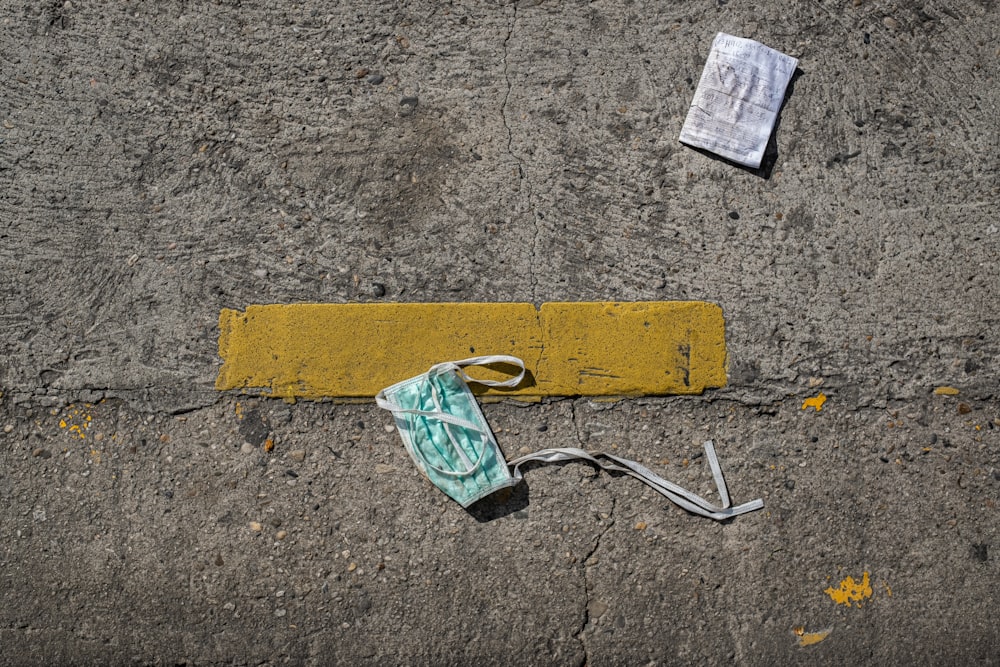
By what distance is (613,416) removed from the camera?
239cm

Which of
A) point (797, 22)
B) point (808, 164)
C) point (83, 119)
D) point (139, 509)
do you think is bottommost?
point (139, 509)

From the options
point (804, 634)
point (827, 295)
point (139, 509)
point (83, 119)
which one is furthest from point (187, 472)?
point (827, 295)

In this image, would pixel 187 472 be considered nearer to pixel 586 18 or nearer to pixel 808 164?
pixel 586 18

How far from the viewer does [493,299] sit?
2.42 metres

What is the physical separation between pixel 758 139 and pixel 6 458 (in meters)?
3.12

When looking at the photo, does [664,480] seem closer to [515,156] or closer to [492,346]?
[492,346]

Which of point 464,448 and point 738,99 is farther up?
point 738,99

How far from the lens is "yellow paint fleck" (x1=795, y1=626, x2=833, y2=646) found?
90.4 inches

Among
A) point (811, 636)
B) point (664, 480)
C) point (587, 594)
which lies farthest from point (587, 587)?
point (811, 636)

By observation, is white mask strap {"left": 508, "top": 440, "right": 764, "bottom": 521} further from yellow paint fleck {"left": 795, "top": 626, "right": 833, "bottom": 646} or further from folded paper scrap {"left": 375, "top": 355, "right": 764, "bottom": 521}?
yellow paint fleck {"left": 795, "top": 626, "right": 833, "bottom": 646}

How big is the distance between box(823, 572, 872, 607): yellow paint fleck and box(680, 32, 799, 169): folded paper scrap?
1577 millimetres

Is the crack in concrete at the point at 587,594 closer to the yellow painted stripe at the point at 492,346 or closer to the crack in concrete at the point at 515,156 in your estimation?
the yellow painted stripe at the point at 492,346

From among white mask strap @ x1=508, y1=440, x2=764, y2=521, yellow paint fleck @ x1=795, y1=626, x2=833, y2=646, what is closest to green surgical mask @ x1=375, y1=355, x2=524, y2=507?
white mask strap @ x1=508, y1=440, x2=764, y2=521

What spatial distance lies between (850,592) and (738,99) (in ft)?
6.20
